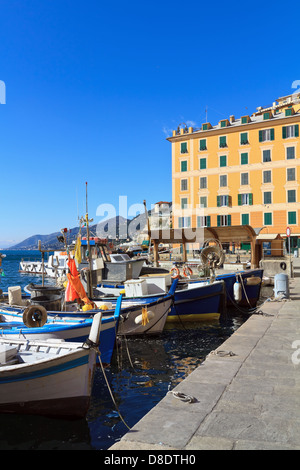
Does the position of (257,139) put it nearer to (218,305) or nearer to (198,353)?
(218,305)

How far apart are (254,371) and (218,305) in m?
8.96

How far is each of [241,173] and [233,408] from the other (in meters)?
41.7

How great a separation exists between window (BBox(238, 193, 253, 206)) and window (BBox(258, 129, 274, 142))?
6529 mm

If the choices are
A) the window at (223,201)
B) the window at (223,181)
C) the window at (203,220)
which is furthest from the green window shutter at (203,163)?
the window at (203,220)

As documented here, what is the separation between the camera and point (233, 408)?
4758mm

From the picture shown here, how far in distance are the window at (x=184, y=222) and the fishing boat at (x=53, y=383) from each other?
134ft

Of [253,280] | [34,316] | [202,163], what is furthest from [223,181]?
[34,316]

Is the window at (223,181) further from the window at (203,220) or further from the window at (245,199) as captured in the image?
the window at (203,220)

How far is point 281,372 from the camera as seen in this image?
240 inches

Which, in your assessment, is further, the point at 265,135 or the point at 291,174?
the point at 265,135

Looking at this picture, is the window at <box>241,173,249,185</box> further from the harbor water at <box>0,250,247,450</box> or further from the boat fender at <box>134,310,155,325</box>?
the boat fender at <box>134,310,155,325</box>

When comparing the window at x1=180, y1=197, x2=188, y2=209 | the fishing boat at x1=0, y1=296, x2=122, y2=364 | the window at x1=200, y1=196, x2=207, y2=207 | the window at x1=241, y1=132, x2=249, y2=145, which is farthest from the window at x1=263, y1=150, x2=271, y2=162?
the fishing boat at x1=0, y1=296, x2=122, y2=364

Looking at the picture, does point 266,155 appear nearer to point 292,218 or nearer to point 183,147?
point 292,218

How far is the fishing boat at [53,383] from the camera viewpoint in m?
6.01
